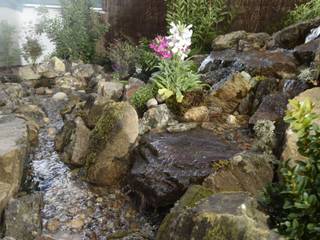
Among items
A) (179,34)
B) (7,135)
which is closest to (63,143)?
(7,135)

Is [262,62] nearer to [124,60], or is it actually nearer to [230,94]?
[230,94]

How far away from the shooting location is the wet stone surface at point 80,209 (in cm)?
381

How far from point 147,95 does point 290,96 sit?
2.08 metres

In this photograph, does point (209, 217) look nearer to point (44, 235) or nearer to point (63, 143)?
point (44, 235)

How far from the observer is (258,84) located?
523cm

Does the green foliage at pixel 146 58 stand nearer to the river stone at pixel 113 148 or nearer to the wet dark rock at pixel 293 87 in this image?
the river stone at pixel 113 148

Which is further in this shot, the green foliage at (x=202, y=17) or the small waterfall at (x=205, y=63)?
the green foliage at (x=202, y=17)

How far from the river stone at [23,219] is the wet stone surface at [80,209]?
0.16m

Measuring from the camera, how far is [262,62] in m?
5.73

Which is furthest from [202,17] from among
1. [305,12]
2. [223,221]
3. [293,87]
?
[223,221]

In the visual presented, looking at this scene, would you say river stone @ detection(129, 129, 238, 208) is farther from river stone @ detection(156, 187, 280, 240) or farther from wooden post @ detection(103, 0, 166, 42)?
wooden post @ detection(103, 0, 166, 42)

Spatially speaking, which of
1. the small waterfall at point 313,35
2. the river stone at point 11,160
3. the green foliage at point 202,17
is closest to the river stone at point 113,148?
the river stone at point 11,160

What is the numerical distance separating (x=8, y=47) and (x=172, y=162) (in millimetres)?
7798

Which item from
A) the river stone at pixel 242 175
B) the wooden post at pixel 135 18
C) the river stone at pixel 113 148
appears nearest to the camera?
the river stone at pixel 242 175
